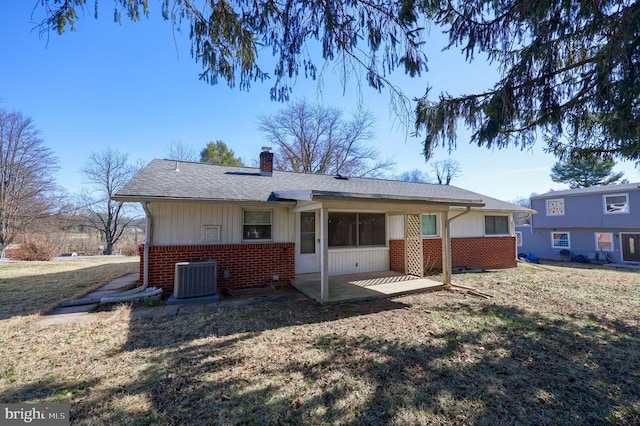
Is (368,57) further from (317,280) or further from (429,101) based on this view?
(317,280)

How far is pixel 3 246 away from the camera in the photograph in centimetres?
1712

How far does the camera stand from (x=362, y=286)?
721 centimetres

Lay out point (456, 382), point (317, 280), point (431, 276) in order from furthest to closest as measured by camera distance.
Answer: point (431, 276) → point (317, 280) → point (456, 382)

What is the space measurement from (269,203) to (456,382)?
5.43 metres

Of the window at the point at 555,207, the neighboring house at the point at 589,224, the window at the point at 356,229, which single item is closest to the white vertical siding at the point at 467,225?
the window at the point at 356,229

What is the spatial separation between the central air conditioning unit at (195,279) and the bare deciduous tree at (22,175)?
21.0m

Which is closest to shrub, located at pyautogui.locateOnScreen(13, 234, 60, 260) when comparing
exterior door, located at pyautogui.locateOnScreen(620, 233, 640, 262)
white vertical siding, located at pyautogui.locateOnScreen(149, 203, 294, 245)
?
white vertical siding, located at pyautogui.locateOnScreen(149, 203, 294, 245)

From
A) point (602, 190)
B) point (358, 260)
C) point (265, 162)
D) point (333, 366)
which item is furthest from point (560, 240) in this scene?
point (333, 366)

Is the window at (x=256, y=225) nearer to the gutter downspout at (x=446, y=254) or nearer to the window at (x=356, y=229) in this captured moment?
the window at (x=356, y=229)

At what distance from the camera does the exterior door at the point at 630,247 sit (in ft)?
56.6

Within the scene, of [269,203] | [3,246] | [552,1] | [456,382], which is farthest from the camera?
[3,246]

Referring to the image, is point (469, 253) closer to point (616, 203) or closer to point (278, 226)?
point (278, 226)

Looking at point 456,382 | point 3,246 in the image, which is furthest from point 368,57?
point 3,246

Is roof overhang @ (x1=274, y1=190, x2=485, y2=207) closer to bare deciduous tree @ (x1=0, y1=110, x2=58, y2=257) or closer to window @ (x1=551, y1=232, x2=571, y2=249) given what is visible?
window @ (x1=551, y1=232, x2=571, y2=249)
